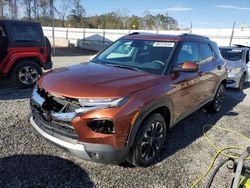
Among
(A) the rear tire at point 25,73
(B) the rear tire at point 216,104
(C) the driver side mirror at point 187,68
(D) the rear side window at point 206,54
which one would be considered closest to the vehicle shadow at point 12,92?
(A) the rear tire at point 25,73

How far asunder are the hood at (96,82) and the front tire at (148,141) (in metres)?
0.51

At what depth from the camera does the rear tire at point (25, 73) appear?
693cm

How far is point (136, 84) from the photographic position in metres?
3.15

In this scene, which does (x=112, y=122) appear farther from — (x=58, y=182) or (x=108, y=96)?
(x=58, y=182)

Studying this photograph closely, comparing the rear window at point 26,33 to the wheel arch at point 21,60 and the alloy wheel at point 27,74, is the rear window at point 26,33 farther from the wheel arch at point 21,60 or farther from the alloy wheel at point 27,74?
the alloy wheel at point 27,74

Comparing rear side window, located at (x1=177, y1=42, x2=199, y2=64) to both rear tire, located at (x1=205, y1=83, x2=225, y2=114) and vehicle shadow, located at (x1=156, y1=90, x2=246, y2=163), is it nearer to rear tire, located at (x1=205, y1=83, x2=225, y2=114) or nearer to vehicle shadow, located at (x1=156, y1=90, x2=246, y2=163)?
vehicle shadow, located at (x1=156, y1=90, x2=246, y2=163)

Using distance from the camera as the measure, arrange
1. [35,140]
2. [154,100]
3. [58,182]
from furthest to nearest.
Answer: [35,140], [154,100], [58,182]

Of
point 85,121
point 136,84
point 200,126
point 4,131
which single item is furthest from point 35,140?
point 200,126

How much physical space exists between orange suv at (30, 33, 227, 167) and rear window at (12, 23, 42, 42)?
3.55 m

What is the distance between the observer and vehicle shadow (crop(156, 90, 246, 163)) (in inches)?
162

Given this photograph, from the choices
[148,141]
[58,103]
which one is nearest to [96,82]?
[58,103]

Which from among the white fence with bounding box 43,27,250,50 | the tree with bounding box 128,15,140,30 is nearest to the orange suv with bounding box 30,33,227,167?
the white fence with bounding box 43,27,250,50

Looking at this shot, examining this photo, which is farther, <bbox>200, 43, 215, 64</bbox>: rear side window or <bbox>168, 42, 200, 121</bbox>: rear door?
<bbox>200, 43, 215, 64</bbox>: rear side window

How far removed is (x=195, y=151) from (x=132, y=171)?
4.19 feet
